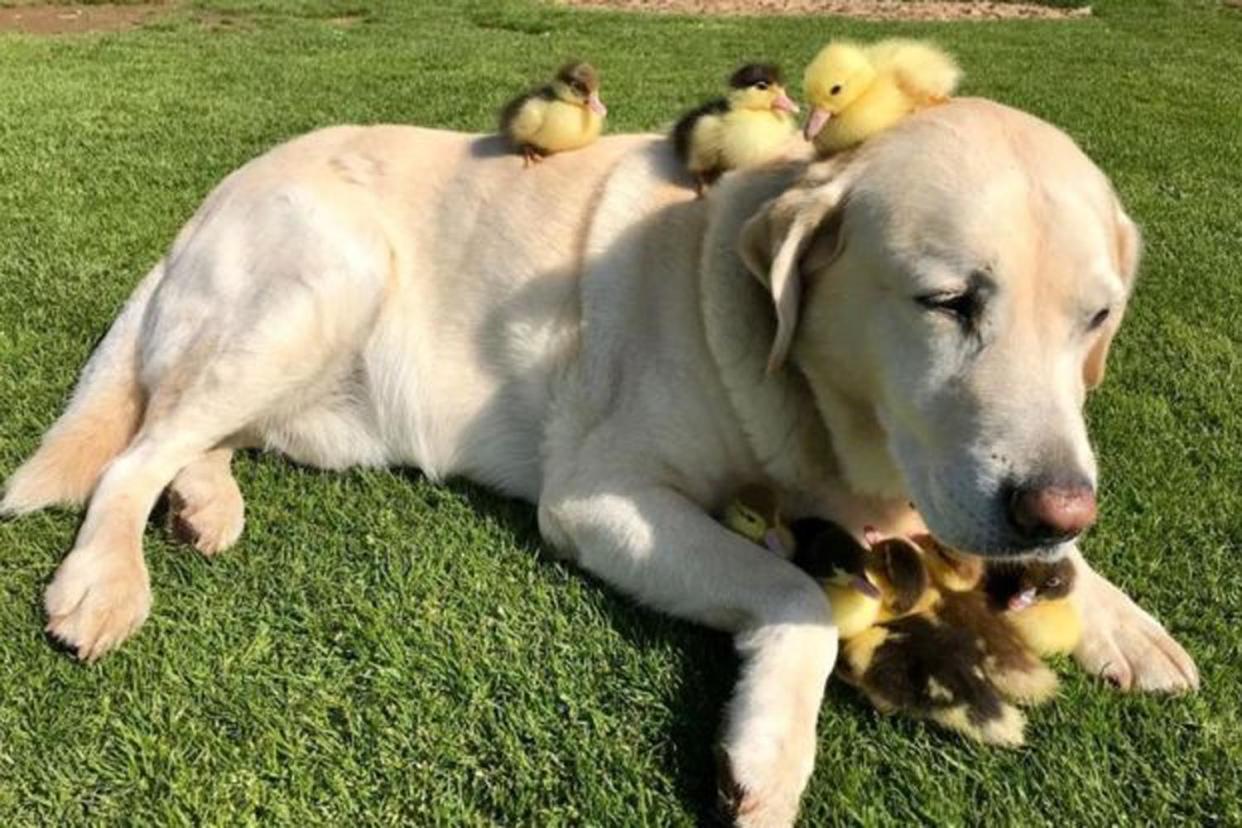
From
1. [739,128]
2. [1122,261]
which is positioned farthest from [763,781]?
[739,128]

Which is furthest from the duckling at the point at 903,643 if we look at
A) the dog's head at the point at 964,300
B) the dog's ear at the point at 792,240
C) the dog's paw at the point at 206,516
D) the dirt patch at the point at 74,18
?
the dirt patch at the point at 74,18

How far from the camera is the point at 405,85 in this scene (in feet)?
30.8

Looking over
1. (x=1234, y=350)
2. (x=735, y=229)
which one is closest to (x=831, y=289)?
(x=735, y=229)

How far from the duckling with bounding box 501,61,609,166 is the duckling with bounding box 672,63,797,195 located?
41 cm

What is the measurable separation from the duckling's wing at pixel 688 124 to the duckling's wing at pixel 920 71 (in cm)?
49

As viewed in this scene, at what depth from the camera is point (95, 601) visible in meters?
2.46

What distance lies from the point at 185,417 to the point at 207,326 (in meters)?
0.27

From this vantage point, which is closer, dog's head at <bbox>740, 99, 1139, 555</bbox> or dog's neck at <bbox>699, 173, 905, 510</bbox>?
dog's head at <bbox>740, 99, 1139, 555</bbox>

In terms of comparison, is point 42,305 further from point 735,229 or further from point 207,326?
point 735,229

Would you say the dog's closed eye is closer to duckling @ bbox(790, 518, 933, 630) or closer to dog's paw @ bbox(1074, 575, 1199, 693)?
duckling @ bbox(790, 518, 933, 630)

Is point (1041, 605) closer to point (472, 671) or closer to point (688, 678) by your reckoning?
point (688, 678)

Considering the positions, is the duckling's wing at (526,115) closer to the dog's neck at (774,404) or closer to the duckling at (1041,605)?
the dog's neck at (774,404)

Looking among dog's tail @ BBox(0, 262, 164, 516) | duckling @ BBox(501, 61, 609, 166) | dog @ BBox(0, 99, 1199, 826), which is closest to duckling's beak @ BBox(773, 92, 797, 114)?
dog @ BBox(0, 99, 1199, 826)

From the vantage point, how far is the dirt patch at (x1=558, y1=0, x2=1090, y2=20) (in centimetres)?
1603
